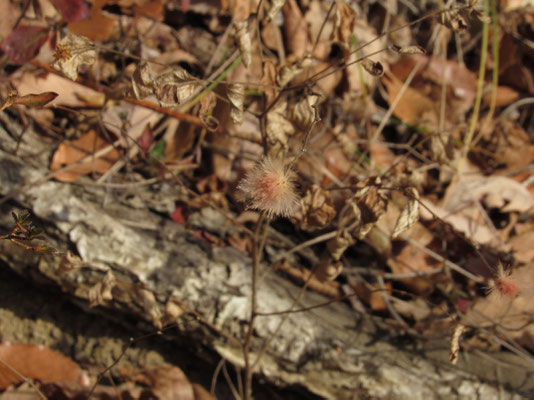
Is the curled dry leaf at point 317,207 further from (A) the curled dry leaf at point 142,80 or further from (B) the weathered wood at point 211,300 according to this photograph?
(A) the curled dry leaf at point 142,80

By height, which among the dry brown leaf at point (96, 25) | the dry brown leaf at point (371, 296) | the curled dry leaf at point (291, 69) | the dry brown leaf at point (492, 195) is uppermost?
the dry brown leaf at point (492, 195)

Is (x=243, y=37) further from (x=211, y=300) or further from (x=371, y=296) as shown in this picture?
(x=371, y=296)

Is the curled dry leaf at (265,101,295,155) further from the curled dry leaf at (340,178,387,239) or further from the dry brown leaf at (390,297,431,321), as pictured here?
the dry brown leaf at (390,297,431,321)

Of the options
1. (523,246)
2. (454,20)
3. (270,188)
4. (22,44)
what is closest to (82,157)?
(22,44)

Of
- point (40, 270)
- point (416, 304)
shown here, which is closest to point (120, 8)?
point (40, 270)

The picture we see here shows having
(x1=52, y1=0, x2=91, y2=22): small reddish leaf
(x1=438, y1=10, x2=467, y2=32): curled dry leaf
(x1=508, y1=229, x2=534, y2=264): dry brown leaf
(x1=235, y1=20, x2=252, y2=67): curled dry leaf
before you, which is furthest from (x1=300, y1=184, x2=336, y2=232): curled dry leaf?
(x1=52, y1=0, x2=91, y2=22): small reddish leaf

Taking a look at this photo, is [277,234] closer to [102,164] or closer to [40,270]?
[102,164]

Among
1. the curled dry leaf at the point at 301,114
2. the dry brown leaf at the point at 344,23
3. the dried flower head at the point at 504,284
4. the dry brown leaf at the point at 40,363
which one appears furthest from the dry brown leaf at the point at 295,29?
the dry brown leaf at the point at 40,363
